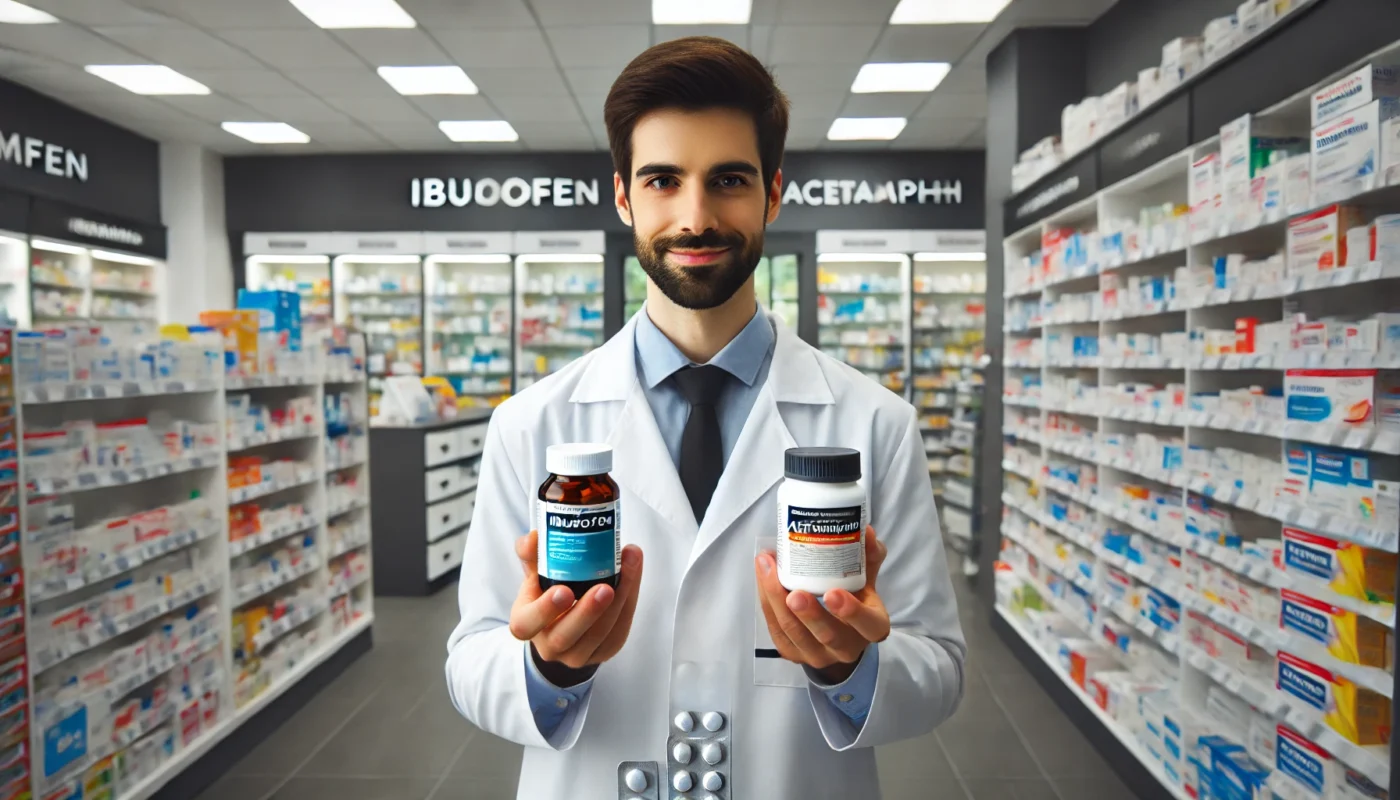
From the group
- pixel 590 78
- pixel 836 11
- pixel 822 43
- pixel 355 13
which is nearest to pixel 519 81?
pixel 590 78

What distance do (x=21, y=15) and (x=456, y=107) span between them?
3258 mm

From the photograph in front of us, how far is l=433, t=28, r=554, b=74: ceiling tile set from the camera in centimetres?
620

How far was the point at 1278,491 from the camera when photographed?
2701 mm

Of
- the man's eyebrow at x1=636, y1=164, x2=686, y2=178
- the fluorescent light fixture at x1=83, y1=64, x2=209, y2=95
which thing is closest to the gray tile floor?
the man's eyebrow at x1=636, y1=164, x2=686, y2=178

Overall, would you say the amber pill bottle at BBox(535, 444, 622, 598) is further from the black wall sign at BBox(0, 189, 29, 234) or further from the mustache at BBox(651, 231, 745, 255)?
the black wall sign at BBox(0, 189, 29, 234)

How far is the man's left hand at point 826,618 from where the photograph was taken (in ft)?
3.27

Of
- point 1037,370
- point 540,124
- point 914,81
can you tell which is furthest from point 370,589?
point 914,81

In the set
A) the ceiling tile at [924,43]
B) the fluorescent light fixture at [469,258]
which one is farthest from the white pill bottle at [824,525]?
the fluorescent light fixture at [469,258]

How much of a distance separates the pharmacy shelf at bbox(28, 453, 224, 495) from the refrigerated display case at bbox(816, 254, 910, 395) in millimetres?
7260

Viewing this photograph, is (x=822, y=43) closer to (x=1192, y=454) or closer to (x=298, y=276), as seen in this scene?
(x=1192, y=454)

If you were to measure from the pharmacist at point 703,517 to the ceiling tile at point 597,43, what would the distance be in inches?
212

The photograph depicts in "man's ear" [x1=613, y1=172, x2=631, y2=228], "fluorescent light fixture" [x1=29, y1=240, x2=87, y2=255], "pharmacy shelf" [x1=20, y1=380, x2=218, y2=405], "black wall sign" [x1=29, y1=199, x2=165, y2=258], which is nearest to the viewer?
"man's ear" [x1=613, y1=172, x2=631, y2=228]

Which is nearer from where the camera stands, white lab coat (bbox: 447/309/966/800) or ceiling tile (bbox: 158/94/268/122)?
white lab coat (bbox: 447/309/966/800)

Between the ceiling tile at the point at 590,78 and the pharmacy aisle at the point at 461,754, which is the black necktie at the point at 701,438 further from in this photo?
the ceiling tile at the point at 590,78
